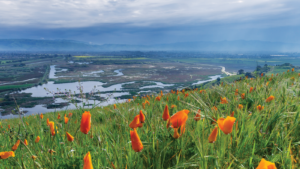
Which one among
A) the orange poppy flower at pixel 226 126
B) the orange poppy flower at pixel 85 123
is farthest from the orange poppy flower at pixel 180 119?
the orange poppy flower at pixel 85 123

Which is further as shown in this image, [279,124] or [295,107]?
[295,107]

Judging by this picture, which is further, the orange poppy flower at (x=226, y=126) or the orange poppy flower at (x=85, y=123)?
the orange poppy flower at (x=85, y=123)

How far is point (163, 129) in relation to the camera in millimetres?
1986

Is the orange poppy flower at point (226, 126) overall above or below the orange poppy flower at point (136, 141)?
above

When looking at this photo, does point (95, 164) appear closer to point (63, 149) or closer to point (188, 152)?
point (63, 149)

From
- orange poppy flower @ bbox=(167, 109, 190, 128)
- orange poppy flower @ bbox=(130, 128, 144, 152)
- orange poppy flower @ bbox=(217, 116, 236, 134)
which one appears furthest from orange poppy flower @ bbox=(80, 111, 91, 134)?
orange poppy flower @ bbox=(217, 116, 236, 134)

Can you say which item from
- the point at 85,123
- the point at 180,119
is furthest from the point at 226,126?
the point at 85,123

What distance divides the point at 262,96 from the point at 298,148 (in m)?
1.77

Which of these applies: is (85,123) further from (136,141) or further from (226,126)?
(226,126)

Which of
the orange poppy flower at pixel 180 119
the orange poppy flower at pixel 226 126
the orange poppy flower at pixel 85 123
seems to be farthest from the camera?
the orange poppy flower at pixel 85 123

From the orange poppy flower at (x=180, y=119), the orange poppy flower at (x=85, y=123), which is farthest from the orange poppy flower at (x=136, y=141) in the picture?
the orange poppy flower at (x=85, y=123)

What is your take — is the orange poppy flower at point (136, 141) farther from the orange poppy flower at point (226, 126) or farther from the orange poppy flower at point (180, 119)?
the orange poppy flower at point (226, 126)

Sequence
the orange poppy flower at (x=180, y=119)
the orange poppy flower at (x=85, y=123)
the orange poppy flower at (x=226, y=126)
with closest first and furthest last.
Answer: the orange poppy flower at (x=226, y=126)
the orange poppy flower at (x=180, y=119)
the orange poppy flower at (x=85, y=123)

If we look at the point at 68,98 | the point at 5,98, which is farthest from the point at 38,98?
the point at 68,98
